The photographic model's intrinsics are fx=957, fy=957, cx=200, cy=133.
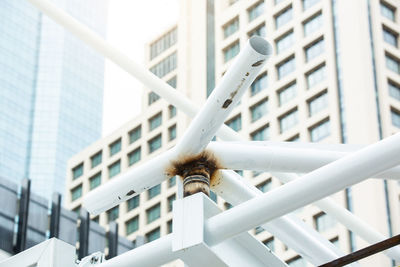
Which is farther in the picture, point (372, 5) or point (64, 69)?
point (64, 69)

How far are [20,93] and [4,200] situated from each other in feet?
463

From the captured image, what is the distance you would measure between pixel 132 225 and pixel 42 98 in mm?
91607

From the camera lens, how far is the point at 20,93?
18025cm

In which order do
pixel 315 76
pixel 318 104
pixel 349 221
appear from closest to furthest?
pixel 349 221
pixel 318 104
pixel 315 76

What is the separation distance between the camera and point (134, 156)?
338ft

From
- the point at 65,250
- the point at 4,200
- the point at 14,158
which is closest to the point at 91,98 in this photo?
the point at 14,158

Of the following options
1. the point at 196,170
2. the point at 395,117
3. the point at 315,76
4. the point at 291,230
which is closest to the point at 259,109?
the point at 315,76

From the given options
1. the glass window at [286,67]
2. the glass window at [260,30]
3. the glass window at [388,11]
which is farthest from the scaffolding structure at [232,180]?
the glass window at [260,30]

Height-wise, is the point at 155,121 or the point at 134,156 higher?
the point at 155,121

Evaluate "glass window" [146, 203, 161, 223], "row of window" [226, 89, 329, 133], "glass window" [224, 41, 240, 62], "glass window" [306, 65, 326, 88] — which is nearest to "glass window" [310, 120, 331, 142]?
"row of window" [226, 89, 329, 133]

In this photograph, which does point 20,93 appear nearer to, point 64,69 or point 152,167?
point 64,69

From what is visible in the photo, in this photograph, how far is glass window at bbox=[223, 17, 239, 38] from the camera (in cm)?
9775

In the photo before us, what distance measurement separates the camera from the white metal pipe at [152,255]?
27.4ft

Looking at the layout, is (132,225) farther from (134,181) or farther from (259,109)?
(134,181)
